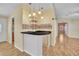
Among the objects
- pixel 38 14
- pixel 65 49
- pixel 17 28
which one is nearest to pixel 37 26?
pixel 38 14

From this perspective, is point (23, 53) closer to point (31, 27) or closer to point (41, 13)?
point (31, 27)

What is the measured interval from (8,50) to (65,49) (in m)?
0.97

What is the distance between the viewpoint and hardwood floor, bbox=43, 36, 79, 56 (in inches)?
59.8

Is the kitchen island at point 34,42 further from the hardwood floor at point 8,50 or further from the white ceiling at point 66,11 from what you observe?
the white ceiling at point 66,11

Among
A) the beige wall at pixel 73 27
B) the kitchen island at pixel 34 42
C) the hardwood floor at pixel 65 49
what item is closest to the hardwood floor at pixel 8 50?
the kitchen island at pixel 34 42

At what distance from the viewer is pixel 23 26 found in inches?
61.4

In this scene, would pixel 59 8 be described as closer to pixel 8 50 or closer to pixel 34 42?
pixel 34 42

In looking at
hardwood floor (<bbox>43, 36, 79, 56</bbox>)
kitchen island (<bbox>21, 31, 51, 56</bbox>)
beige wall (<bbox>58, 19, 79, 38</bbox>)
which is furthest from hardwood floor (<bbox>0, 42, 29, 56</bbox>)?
beige wall (<bbox>58, 19, 79, 38</bbox>)

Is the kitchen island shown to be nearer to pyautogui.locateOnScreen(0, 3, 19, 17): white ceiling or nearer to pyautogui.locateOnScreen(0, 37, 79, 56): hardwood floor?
pyautogui.locateOnScreen(0, 37, 79, 56): hardwood floor

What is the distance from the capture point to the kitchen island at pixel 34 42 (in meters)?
1.54

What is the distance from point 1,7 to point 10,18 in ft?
0.71

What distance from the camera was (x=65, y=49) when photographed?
1.58 metres

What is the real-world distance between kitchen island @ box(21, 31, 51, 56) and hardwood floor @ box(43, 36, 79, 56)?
11 centimetres

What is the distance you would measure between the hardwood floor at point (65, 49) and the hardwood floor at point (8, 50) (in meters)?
0.40
